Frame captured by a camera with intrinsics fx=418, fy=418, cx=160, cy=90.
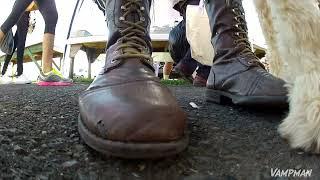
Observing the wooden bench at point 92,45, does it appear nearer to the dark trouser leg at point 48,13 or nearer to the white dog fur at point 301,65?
the dark trouser leg at point 48,13

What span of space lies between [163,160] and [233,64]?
59 cm

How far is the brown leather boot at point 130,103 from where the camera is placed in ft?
2.49

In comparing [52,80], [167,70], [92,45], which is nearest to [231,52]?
[52,80]

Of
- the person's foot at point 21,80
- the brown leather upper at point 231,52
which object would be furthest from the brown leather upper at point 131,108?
the person's foot at point 21,80

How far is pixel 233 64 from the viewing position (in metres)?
1.32

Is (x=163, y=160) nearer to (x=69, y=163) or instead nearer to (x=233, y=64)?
(x=69, y=163)

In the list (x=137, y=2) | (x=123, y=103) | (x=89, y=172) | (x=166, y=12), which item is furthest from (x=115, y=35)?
(x=166, y=12)

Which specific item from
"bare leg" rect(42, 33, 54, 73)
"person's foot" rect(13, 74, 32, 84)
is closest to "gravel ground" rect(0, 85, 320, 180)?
"bare leg" rect(42, 33, 54, 73)

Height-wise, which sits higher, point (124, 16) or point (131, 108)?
point (124, 16)

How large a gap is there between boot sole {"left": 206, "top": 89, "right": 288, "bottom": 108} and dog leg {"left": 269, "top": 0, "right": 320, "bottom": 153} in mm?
102

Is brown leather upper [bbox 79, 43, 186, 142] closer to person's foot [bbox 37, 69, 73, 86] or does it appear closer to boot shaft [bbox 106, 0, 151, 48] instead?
boot shaft [bbox 106, 0, 151, 48]

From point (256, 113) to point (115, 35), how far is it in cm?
47

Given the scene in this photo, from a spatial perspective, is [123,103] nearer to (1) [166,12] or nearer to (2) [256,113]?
(2) [256,113]

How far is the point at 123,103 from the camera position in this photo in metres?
0.83
